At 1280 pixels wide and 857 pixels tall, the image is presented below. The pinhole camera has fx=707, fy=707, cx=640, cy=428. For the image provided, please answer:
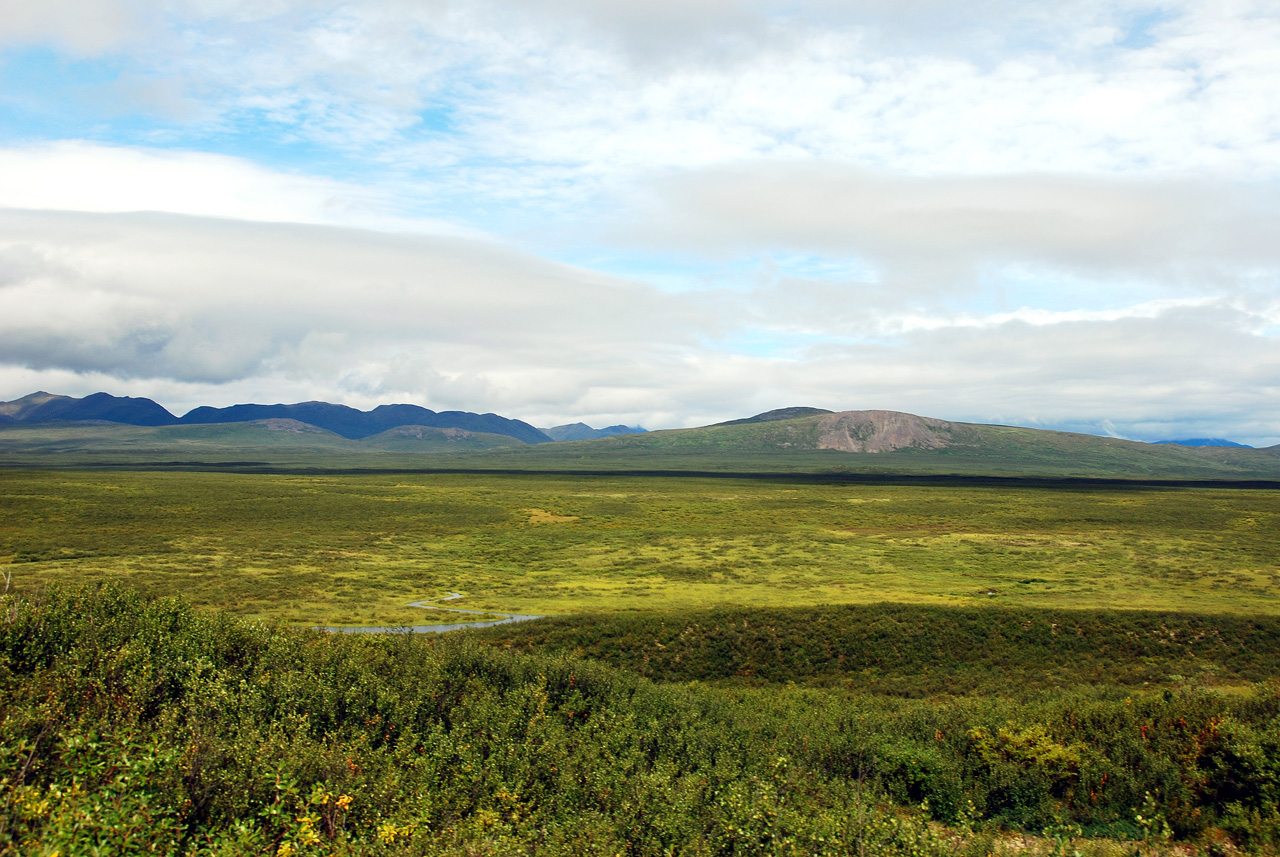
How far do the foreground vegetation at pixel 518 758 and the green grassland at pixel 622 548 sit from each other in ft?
88.7

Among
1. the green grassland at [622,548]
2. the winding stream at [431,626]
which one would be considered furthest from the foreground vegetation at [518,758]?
the green grassland at [622,548]

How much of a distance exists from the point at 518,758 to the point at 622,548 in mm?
73637

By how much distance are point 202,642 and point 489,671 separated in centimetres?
1214

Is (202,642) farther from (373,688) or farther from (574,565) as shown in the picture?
(574,565)

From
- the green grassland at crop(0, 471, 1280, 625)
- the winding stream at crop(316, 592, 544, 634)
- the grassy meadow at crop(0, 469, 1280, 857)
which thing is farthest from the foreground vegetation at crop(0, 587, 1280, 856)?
the green grassland at crop(0, 471, 1280, 625)

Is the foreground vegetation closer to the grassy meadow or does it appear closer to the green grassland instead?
the grassy meadow

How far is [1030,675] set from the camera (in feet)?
148

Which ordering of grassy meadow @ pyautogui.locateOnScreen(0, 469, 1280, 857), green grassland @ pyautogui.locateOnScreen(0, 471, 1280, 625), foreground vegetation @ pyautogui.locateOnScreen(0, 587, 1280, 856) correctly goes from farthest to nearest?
green grassland @ pyautogui.locateOnScreen(0, 471, 1280, 625)
grassy meadow @ pyautogui.locateOnScreen(0, 469, 1280, 857)
foreground vegetation @ pyautogui.locateOnScreen(0, 587, 1280, 856)

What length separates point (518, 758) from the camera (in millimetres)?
23891

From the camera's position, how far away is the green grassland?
64.4m

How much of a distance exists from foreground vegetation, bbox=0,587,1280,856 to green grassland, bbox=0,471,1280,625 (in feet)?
88.7

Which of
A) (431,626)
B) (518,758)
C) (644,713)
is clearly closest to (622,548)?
(431,626)

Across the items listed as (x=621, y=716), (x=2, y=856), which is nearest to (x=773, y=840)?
(x=621, y=716)

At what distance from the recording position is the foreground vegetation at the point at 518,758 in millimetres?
17422
